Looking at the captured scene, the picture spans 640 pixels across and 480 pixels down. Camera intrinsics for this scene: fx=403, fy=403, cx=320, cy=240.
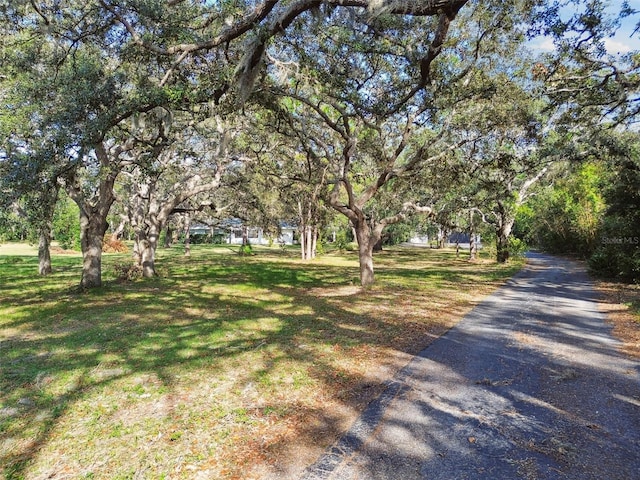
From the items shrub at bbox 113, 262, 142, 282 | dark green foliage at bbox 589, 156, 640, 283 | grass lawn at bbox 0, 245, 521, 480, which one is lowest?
grass lawn at bbox 0, 245, 521, 480

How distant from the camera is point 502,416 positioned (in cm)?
416

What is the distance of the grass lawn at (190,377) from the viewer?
11.7 ft

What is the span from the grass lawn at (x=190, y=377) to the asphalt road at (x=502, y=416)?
447 mm

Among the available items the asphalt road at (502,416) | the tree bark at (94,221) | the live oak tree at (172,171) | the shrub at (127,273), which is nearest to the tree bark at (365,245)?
the live oak tree at (172,171)

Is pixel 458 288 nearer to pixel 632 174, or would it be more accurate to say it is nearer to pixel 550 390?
pixel 632 174

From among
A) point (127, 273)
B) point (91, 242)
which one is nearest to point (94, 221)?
point (91, 242)

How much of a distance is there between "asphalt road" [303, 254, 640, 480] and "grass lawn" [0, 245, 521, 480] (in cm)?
45

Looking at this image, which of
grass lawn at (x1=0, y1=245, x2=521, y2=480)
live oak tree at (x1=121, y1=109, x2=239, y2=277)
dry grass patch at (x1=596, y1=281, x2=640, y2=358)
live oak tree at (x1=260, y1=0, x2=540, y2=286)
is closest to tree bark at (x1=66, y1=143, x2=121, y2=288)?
live oak tree at (x1=121, y1=109, x2=239, y2=277)

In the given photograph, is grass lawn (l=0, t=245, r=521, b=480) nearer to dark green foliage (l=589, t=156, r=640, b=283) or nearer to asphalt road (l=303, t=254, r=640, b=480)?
asphalt road (l=303, t=254, r=640, b=480)

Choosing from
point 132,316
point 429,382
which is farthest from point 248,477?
→ point 132,316

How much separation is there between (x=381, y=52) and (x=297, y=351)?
692cm

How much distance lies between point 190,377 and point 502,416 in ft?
12.7

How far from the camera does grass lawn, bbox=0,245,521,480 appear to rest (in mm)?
3566

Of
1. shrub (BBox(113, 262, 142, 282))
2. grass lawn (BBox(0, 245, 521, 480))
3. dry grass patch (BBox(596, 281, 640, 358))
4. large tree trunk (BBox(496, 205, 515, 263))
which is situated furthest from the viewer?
large tree trunk (BBox(496, 205, 515, 263))
